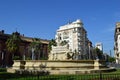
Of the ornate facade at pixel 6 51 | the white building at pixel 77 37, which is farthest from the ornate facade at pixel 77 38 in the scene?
the ornate facade at pixel 6 51

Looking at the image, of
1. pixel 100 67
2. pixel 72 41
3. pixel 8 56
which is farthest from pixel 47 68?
pixel 72 41

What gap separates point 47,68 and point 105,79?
43.2 feet

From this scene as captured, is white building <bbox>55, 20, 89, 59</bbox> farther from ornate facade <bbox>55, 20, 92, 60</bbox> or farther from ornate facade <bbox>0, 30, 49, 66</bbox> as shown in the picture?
ornate facade <bbox>0, 30, 49, 66</bbox>

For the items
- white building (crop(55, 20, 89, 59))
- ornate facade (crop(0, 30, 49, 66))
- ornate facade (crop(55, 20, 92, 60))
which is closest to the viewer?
ornate facade (crop(0, 30, 49, 66))

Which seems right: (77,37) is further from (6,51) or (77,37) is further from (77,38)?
(6,51)

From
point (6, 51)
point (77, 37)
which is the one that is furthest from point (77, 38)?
point (6, 51)

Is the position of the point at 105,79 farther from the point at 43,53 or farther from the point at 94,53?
the point at 94,53

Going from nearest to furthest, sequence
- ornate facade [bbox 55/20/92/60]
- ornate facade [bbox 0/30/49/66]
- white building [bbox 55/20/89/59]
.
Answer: ornate facade [bbox 0/30/49/66]
ornate facade [bbox 55/20/92/60]
white building [bbox 55/20/89/59]

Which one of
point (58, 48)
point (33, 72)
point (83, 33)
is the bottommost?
point (33, 72)

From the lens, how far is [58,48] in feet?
135

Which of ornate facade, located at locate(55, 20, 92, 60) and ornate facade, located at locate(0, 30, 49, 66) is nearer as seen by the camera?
ornate facade, located at locate(0, 30, 49, 66)

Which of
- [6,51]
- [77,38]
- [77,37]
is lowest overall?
[6,51]

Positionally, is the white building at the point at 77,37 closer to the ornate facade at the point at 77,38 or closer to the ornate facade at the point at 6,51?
the ornate facade at the point at 77,38

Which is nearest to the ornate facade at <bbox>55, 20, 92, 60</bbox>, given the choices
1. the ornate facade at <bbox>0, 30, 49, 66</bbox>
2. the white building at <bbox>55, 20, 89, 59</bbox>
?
the white building at <bbox>55, 20, 89, 59</bbox>
